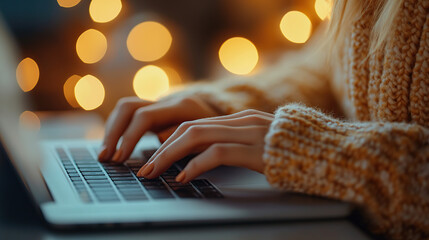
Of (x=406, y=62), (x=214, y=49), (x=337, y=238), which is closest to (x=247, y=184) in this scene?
(x=337, y=238)

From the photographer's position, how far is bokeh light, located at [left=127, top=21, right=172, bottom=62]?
1503 millimetres

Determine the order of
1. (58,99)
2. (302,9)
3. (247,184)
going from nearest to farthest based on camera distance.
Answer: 1. (247,184)
2. (302,9)
3. (58,99)

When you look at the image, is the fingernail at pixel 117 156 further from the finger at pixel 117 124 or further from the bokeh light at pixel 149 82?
the bokeh light at pixel 149 82

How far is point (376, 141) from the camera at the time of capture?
398mm

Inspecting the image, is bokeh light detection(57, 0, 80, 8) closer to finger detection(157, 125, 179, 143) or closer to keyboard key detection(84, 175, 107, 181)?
finger detection(157, 125, 179, 143)

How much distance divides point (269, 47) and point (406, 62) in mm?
1189

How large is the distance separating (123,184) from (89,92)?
3.90ft

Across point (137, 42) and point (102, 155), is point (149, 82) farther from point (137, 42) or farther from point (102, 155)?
point (102, 155)

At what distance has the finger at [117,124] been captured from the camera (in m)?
0.57

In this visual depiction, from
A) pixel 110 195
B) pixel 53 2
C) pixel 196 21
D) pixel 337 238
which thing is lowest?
pixel 337 238

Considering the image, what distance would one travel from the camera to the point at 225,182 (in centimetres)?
48

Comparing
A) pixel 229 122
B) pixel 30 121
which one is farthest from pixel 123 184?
pixel 30 121

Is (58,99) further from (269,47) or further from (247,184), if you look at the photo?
(247,184)

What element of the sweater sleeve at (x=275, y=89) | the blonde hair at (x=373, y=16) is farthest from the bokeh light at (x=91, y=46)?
the blonde hair at (x=373, y=16)
